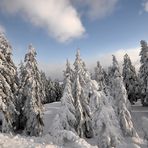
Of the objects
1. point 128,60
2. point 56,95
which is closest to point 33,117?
point 128,60

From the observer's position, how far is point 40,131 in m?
36.6

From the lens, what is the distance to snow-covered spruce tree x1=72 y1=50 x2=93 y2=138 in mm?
34781

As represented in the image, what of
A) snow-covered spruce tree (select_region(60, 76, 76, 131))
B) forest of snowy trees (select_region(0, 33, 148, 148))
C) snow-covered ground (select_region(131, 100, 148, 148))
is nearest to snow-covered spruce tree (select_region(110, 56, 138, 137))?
forest of snowy trees (select_region(0, 33, 148, 148))

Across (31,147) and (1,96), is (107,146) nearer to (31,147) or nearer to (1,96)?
(31,147)

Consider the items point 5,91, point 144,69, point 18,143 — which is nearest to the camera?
point 18,143

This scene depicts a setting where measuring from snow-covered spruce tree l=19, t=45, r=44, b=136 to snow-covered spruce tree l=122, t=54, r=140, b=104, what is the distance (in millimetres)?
29313

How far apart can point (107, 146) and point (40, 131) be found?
52.6ft

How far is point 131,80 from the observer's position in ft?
200

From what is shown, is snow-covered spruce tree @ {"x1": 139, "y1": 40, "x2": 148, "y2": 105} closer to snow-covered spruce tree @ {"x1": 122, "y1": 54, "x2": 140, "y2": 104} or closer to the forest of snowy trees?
snow-covered spruce tree @ {"x1": 122, "y1": 54, "x2": 140, "y2": 104}

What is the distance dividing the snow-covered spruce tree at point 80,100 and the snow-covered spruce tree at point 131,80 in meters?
24.0

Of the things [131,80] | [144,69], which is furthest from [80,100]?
[131,80]

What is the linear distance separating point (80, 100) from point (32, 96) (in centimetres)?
685

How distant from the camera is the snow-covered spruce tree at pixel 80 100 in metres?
34.8

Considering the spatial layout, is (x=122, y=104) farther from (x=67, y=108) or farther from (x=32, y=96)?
(x=32, y=96)
